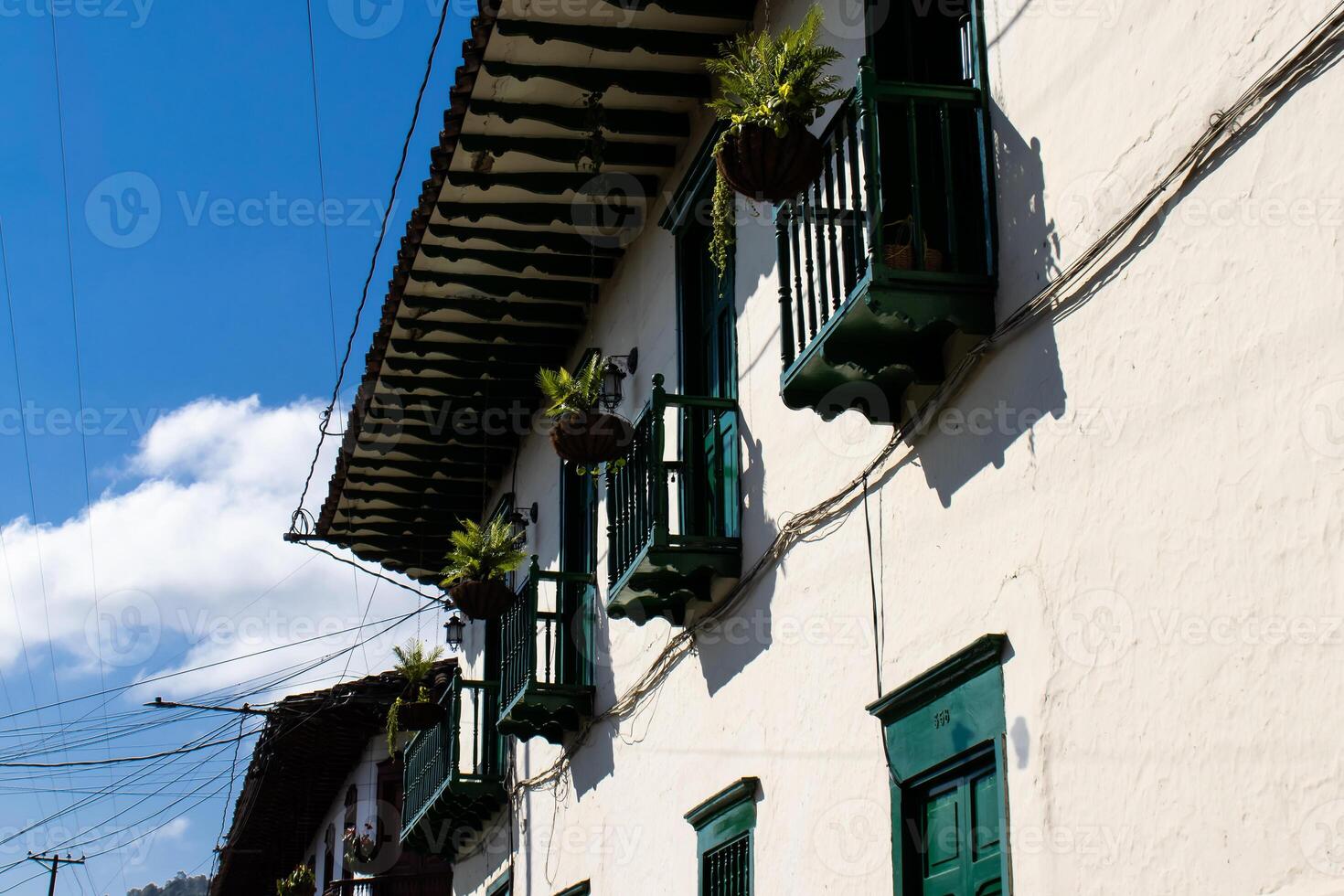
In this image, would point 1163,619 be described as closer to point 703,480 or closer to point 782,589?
point 782,589

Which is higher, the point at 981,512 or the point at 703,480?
the point at 703,480

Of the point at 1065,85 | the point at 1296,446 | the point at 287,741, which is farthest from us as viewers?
the point at 287,741

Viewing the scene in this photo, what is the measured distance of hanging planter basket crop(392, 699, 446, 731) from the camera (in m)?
14.5

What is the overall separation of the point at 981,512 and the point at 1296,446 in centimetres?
170

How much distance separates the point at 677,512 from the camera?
9.10 metres

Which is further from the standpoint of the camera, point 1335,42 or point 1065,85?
point 1065,85

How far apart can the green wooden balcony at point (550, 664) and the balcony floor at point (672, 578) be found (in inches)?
65.5

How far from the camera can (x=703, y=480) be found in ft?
29.3

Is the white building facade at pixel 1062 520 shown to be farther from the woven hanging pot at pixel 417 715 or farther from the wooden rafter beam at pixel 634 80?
the woven hanging pot at pixel 417 715

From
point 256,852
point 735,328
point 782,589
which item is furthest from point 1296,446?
point 256,852

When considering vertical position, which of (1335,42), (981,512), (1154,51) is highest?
(1154,51)

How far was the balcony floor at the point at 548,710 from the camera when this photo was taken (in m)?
10.9
